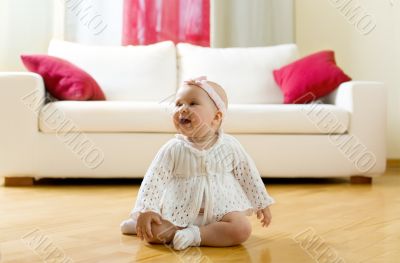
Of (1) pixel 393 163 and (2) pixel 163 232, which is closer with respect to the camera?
(2) pixel 163 232

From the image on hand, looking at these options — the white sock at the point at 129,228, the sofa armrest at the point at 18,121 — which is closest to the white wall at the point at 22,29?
the sofa armrest at the point at 18,121

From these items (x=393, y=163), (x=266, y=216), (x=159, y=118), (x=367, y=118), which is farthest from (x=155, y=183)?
(x=393, y=163)

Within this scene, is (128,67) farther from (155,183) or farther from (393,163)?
(155,183)

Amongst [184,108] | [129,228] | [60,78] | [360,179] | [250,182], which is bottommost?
[360,179]

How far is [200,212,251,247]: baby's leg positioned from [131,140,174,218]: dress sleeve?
6.0 inches

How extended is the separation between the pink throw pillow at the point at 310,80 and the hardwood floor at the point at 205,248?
0.72 meters

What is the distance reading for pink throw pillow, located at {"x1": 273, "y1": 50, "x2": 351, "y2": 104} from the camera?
12.5ft

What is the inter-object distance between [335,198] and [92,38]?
2271mm

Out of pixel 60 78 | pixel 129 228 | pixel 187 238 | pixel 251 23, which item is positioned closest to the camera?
pixel 187 238

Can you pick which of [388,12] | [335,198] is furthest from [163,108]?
[388,12]

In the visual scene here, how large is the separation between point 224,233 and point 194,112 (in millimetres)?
353

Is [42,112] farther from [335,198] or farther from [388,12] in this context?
[388,12]

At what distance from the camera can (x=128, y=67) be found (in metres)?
4.03

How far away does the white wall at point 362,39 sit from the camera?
15.1 feet
